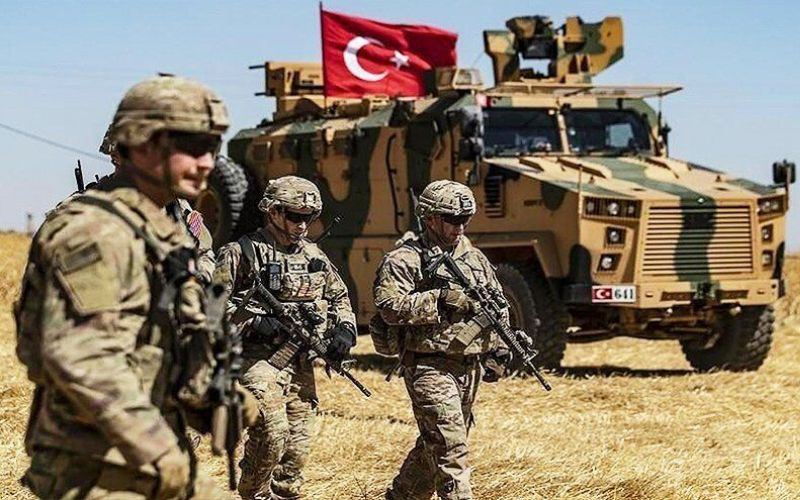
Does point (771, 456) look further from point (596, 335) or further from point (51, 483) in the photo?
point (51, 483)

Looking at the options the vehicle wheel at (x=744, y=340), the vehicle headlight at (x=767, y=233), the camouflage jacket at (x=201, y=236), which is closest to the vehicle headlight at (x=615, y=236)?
the vehicle headlight at (x=767, y=233)

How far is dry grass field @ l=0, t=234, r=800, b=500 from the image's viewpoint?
24.0 ft

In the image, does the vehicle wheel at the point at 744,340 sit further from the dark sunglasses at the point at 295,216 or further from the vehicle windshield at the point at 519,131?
the dark sunglasses at the point at 295,216

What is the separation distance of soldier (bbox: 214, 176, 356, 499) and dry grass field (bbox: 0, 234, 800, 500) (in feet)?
1.85

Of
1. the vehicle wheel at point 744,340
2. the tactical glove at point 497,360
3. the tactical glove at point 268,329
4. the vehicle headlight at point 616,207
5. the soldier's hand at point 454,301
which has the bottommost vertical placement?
the vehicle wheel at point 744,340

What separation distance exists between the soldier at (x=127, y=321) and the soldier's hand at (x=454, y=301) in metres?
2.98

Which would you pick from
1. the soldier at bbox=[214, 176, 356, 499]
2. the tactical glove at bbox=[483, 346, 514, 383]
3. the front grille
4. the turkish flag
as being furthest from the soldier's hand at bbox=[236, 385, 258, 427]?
the turkish flag

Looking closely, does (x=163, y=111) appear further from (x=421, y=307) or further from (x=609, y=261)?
(x=609, y=261)

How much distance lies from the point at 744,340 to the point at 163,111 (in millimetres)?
9682

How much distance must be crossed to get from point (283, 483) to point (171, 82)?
135 inches

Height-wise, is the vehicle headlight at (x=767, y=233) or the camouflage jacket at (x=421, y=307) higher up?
the camouflage jacket at (x=421, y=307)

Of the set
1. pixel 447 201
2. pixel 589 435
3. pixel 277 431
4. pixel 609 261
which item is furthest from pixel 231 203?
pixel 277 431

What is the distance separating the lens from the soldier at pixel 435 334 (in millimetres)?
6250

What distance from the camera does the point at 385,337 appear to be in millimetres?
6609
